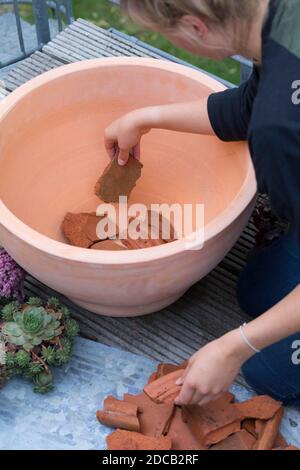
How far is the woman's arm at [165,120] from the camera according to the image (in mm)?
1354

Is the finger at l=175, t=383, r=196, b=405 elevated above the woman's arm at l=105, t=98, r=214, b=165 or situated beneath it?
situated beneath

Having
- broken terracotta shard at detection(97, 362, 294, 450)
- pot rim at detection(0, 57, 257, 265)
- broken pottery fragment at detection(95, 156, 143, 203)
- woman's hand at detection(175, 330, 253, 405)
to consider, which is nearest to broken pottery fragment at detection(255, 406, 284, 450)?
broken terracotta shard at detection(97, 362, 294, 450)

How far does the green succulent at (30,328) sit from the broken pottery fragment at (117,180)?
35 centimetres

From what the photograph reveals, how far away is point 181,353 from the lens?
1447 mm

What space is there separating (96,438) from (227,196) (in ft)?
1.87

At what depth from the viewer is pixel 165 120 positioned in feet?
4.51

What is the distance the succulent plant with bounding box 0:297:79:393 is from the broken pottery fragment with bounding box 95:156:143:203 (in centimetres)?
34

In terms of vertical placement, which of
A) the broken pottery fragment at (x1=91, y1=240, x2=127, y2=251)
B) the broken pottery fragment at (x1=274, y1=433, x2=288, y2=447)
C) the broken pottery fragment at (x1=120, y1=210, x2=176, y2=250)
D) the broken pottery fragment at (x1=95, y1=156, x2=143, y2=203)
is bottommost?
the broken pottery fragment at (x1=274, y1=433, x2=288, y2=447)

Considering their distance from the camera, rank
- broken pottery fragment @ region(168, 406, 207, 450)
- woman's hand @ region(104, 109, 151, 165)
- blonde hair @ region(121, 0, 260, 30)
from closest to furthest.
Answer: blonde hair @ region(121, 0, 260, 30) < broken pottery fragment @ region(168, 406, 207, 450) < woman's hand @ region(104, 109, 151, 165)

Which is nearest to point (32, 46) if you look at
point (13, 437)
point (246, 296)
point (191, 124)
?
point (191, 124)

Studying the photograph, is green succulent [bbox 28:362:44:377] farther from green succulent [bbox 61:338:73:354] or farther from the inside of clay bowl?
the inside of clay bowl

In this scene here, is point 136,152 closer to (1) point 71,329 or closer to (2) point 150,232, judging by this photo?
(2) point 150,232

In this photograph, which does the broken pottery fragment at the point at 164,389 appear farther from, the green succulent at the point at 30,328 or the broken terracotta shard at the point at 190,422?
the green succulent at the point at 30,328

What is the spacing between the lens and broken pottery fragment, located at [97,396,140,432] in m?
1.28
